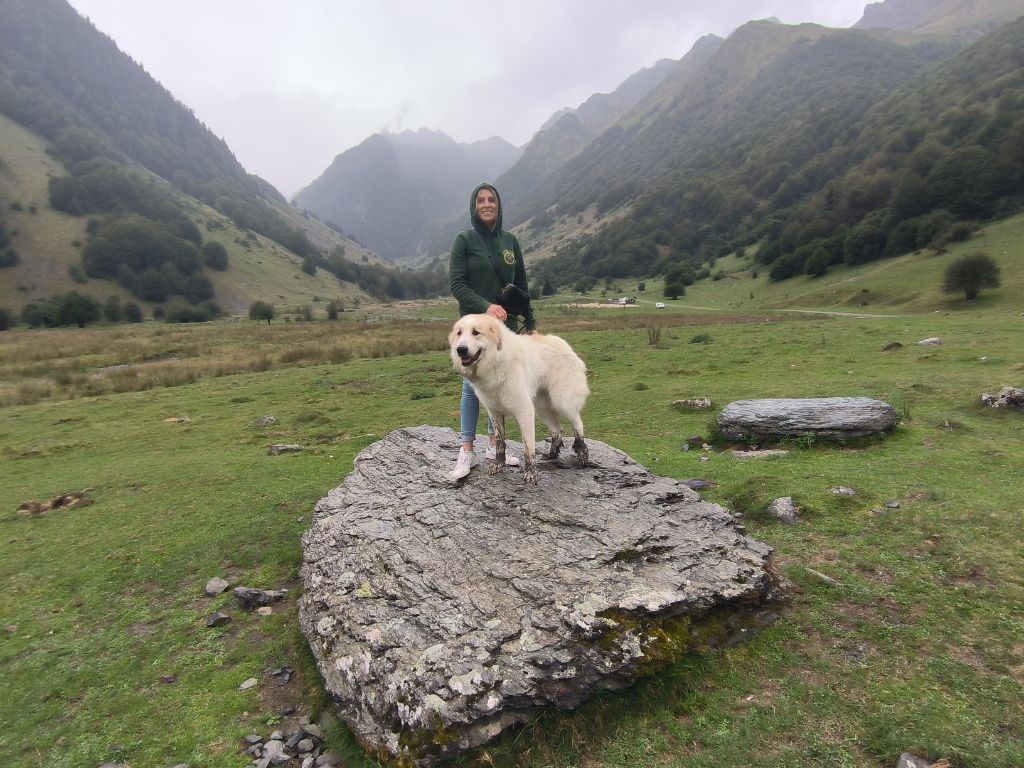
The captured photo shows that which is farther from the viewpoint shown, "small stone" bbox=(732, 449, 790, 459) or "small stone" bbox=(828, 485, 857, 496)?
"small stone" bbox=(732, 449, 790, 459)

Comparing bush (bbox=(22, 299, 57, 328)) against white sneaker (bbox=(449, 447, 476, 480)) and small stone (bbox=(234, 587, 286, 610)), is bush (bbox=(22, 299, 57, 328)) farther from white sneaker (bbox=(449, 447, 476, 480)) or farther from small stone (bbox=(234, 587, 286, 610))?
white sneaker (bbox=(449, 447, 476, 480))

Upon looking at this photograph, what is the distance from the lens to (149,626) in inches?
237

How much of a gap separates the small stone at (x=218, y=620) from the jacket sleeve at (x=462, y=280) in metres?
5.14

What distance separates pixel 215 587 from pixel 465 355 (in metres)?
4.96

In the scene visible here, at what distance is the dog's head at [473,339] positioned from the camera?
5.93 meters

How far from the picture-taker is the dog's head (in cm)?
593

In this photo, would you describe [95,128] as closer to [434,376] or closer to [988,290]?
[434,376]

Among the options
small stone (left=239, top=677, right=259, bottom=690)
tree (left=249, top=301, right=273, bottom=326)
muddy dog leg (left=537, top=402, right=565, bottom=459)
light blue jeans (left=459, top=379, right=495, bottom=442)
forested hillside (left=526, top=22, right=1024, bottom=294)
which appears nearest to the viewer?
small stone (left=239, top=677, right=259, bottom=690)

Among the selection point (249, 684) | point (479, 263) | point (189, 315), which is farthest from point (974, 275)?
point (189, 315)

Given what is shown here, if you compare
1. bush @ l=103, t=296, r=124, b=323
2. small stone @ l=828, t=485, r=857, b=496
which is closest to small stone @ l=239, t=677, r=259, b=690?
small stone @ l=828, t=485, r=857, b=496

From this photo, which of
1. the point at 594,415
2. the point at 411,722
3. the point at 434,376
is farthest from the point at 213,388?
the point at 411,722

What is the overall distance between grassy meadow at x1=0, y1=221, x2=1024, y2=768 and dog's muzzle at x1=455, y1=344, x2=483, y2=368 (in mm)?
3830

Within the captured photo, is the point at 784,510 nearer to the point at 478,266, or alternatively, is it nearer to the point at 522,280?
the point at 522,280

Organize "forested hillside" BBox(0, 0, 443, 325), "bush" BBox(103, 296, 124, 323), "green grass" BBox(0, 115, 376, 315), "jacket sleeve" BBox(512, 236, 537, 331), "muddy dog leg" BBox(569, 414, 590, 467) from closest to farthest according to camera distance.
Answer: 1. "muddy dog leg" BBox(569, 414, 590, 467)
2. "jacket sleeve" BBox(512, 236, 537, 331)
3. "bush" BBox(103, 296, 124, 323)
4. "green grass" BBox(0, 115, 376, 315)
5. "forested hillside" BBox(0, 0, 443, 325)
